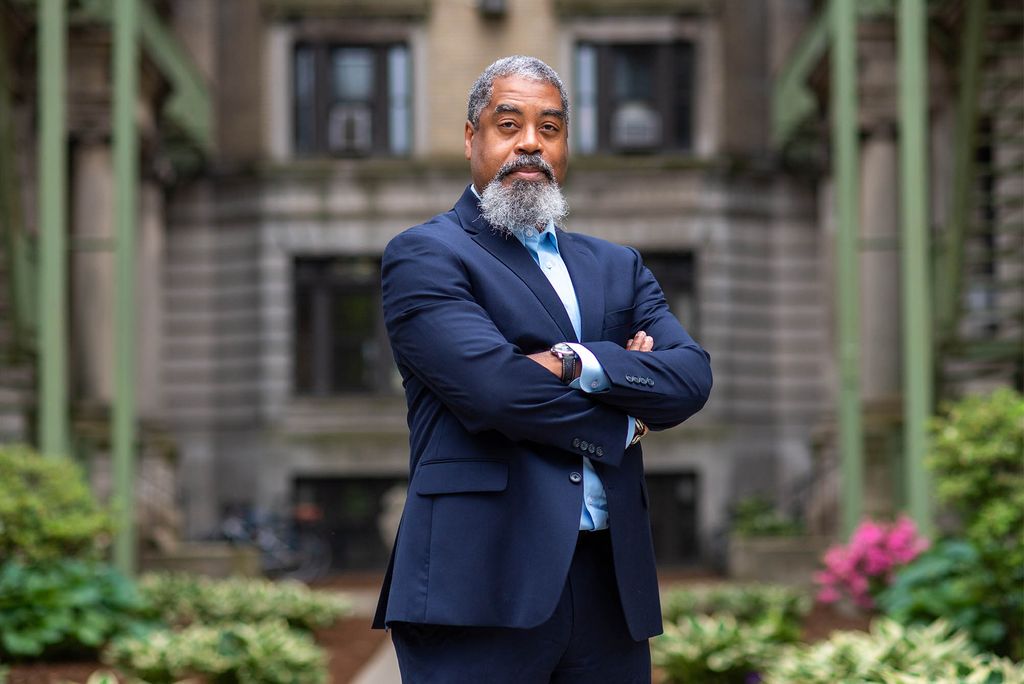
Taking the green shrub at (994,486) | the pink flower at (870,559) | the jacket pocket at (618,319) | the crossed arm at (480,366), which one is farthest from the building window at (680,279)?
the crossed arm at (480,366)

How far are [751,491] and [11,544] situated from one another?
1597 cm

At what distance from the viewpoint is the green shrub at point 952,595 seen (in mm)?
8945

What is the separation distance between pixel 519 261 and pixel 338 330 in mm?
21421

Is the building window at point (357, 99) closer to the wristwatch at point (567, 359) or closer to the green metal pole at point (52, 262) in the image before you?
the green metal pole at point (52, 262)

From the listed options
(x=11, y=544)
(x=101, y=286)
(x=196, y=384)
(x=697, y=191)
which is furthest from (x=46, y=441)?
(x=697, y=191)

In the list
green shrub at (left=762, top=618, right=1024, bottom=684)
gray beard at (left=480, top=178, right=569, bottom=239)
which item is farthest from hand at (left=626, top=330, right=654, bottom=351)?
Result: green shrub at (left=762, top=618, right=1024, bottom=684)

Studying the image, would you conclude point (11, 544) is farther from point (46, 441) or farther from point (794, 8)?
point (794, 8)

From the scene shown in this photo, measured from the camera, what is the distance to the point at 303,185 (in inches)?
973

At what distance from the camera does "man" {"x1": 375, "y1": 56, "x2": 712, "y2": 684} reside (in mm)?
3439

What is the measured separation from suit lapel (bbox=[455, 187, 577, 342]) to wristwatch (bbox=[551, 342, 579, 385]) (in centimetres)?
14

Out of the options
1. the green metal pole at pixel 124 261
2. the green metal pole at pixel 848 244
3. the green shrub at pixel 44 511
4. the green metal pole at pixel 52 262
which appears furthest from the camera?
the green metal pole at pixel 848 244

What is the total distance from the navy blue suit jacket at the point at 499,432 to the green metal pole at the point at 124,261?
992 centimetres

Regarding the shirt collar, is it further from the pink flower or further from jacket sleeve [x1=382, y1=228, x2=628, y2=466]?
the pink flower

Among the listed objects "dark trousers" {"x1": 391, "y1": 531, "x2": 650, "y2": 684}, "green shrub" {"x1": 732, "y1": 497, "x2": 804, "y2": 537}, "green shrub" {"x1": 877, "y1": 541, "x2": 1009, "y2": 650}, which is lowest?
"green shrub" {"x1": 732, "y1": 497, "x2": 804, "y2": 537}
